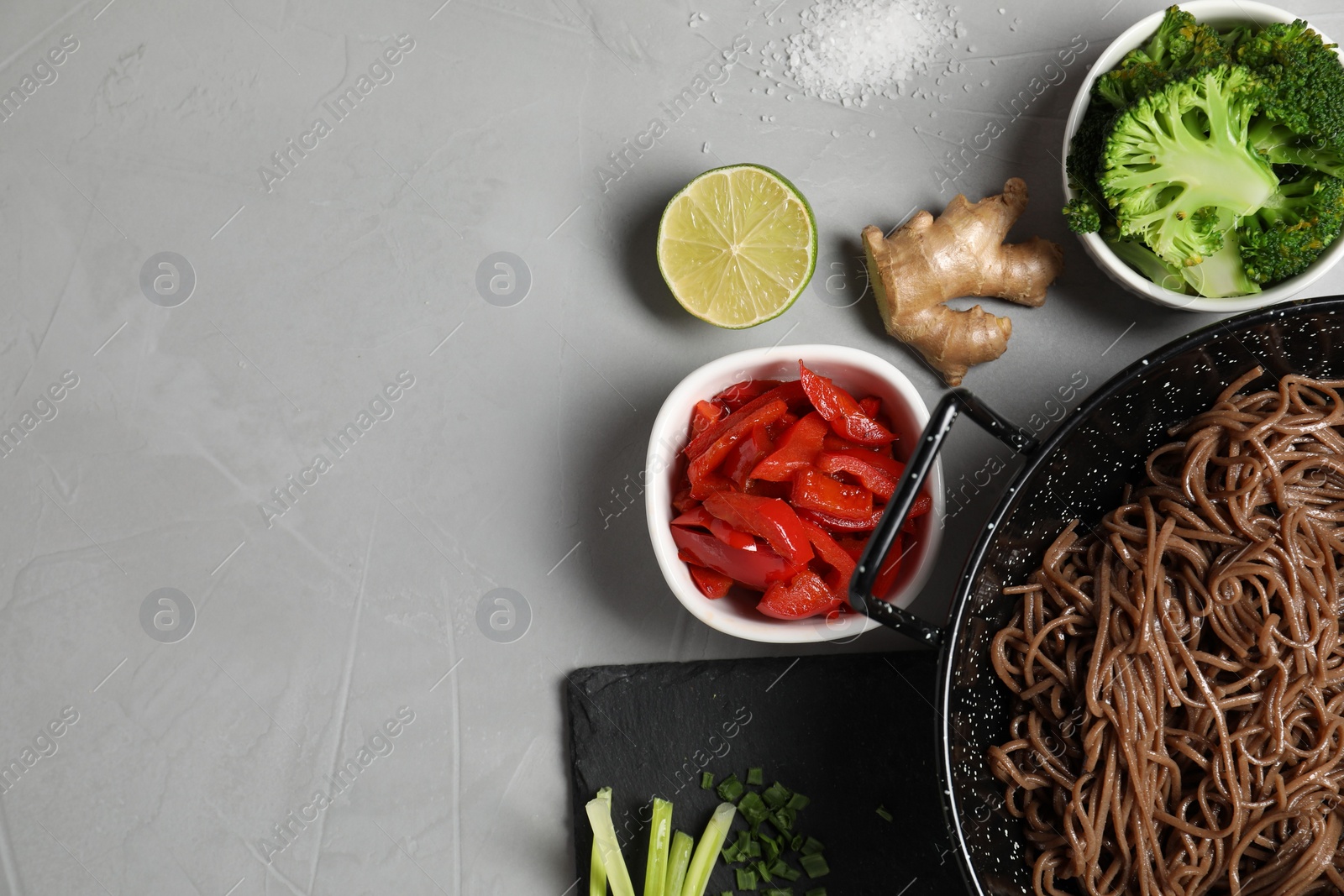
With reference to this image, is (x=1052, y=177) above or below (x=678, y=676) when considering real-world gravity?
above

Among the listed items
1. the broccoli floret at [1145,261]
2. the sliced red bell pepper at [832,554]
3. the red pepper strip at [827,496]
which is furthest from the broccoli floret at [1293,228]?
the sliced red bell pepper at [832,554]

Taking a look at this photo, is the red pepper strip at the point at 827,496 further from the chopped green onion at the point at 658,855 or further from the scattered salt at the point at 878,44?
the scattered salt at the point at 878,44

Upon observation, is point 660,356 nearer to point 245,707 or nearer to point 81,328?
point 245,707

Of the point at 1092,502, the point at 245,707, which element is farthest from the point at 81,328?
the point at 1092,502

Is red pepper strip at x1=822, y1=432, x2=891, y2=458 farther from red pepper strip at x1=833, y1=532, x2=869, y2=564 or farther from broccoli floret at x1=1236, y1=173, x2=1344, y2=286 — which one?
broccoli floret at x1=1236, y1=173, x2=1344, y2=286

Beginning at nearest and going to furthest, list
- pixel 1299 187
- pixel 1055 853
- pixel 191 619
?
1. pixel 1055 853
2. pixel 1299 187
3. pixel 191 619

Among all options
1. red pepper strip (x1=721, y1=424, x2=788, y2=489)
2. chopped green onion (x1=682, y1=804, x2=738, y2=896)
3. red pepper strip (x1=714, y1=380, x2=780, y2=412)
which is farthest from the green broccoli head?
chopped green onion (x1=682, y1=804, x2=738, y2=896)
